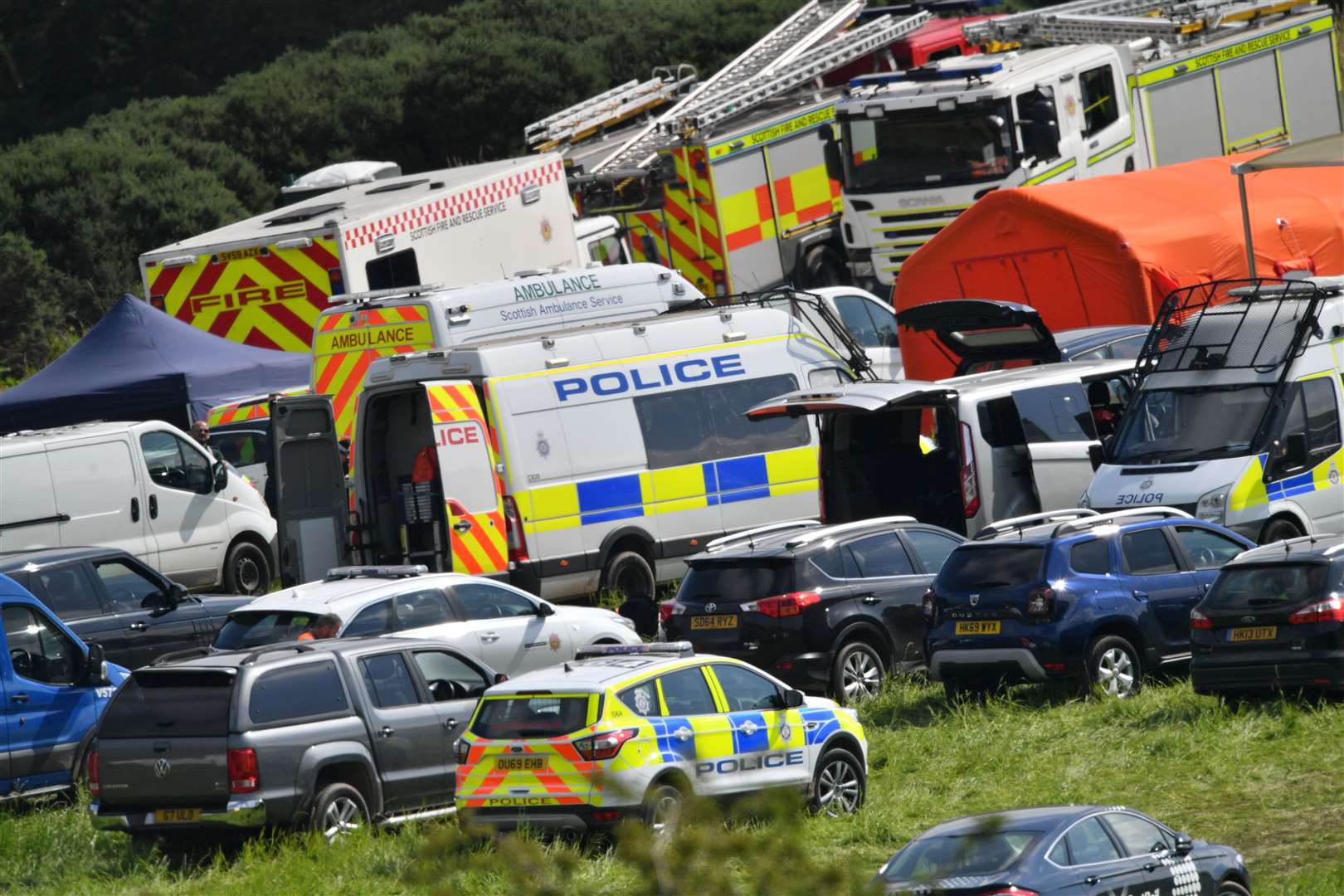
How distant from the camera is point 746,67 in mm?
31453

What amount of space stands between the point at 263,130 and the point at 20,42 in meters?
11.7

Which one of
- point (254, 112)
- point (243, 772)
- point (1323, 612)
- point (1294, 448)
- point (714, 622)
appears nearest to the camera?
point (243, 772)

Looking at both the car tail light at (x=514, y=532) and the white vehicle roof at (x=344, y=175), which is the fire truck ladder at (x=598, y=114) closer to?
the white vehicle roof at (x=344, y=175)

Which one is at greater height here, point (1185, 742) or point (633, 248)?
point (633, 248)

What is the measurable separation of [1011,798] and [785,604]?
301 centimetres

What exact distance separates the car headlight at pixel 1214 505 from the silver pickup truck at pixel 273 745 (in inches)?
270

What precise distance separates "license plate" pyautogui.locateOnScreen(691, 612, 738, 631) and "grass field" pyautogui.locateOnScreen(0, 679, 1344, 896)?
119 centimetres

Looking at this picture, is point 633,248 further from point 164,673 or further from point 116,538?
point 164,673

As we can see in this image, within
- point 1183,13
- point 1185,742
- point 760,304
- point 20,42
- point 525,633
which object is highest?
point 20,42

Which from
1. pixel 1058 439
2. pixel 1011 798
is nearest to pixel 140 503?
pixel 1058 439

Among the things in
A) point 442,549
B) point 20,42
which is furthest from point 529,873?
point 20,42

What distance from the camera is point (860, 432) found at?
17969 mm

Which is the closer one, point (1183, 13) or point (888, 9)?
point (1183, 13)

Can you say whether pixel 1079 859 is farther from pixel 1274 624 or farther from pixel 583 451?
pixel 583 451
